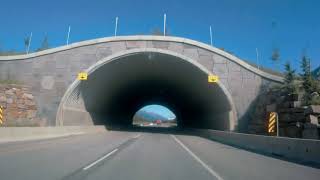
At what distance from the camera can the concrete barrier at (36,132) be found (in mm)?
25053

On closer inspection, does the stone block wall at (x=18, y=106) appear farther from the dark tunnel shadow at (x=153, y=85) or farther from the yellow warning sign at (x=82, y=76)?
the yellow warning sign at (x=82, y=76)

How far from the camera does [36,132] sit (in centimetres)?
2925

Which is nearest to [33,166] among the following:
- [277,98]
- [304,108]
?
[304,108]

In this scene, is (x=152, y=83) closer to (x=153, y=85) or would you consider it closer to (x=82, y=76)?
(x=153, y=85)

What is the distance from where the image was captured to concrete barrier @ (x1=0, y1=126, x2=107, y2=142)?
2505 cm

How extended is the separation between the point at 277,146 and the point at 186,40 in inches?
787

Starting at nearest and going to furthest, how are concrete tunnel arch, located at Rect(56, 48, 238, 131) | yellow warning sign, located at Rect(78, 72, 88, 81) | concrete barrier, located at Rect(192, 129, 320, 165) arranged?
1. concrete barrier, located at Rect(192, 129, 320, 165)
2. yellow warning sign, located at Rect(78, 72, 88, 81)
3. concrete tunnel arch, located at Rect(56, 48, 238, 131)

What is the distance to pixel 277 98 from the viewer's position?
31.6 m

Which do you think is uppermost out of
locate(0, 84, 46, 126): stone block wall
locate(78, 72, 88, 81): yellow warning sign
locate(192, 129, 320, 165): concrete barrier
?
locate(78, 72, 88, 81): yellow warning sign

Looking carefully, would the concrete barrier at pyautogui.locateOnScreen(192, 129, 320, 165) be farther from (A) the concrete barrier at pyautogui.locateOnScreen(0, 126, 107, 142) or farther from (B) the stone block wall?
(B) the stone block wall

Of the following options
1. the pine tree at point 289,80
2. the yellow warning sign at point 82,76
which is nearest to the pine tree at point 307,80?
the pine tree at point 289,80

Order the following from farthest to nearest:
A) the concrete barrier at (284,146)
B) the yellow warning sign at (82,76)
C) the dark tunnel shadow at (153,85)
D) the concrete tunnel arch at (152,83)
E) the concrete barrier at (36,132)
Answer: the dark tunnel shadow at (153,85) < the concrete tunnel arch at (152,83) < the yellow warning sign at (82,76) < the concrete barrier at (36,132) < the concrete barrier at (284,146)

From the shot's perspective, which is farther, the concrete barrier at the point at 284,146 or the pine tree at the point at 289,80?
the pine tree at the point at 289,80

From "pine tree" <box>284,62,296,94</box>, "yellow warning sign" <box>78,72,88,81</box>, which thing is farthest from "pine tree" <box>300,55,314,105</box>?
"yellow warning sign" <box>78,72,88,81</box>
